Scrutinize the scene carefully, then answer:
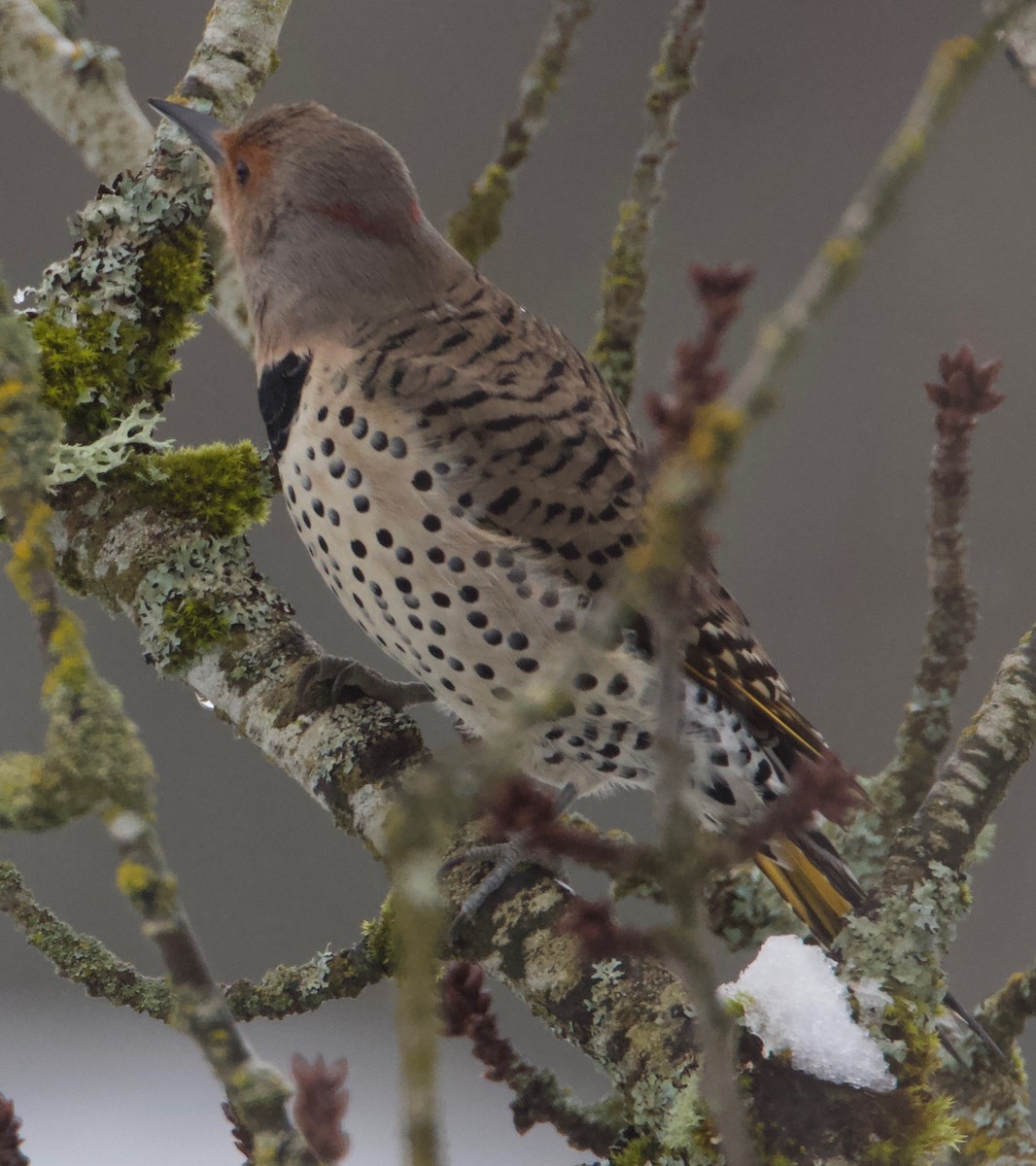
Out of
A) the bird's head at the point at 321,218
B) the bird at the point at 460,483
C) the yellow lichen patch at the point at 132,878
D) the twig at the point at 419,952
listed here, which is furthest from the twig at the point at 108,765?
the bird's head at the point at 321,218

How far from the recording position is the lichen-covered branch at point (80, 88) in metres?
1.74

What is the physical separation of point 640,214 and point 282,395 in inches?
22.3

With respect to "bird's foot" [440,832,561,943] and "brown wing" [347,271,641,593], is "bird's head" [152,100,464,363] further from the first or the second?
"bird's foot" [440,832,561,943]

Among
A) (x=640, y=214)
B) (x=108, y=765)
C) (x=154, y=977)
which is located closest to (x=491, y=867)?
(x=154, y=977)

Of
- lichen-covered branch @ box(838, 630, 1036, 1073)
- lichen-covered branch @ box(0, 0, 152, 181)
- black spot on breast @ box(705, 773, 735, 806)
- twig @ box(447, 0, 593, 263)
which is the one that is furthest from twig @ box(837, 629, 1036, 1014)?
lichen-covered branch @ box(0, 0, 152, 181)

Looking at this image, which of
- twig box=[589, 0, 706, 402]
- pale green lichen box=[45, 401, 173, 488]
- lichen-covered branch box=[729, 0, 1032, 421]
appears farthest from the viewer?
twig box=[589, 0, 706, 402]

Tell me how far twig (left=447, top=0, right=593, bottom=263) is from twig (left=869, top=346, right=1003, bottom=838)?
73 centimetres

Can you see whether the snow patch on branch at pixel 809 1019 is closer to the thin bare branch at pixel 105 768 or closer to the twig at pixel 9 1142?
the thin bare branch at pixel 105 768

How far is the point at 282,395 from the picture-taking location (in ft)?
4.89

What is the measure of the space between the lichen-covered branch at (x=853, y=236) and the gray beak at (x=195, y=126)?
48.0 inches

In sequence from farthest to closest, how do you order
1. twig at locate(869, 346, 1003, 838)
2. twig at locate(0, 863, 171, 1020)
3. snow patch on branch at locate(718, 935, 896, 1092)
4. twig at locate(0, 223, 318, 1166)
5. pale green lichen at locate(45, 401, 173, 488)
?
pale green lichen at locate(45, 401, 173, 488) → twig at locate(869, 346, 1003, 838) → twig at locate(0, 863, 171, 1020) → snow patch on branch at locate(718, 935, 896, 1092) → twig at locate(0, 223, 318, 1166)

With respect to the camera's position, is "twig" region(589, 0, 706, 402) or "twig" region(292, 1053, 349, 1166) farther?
"twig" region(589, 0, 706, 402)

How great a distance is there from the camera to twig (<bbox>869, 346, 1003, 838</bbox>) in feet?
4.24

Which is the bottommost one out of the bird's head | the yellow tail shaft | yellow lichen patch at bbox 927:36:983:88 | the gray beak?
yellow lichen patch at bbox 927:36:983:88
